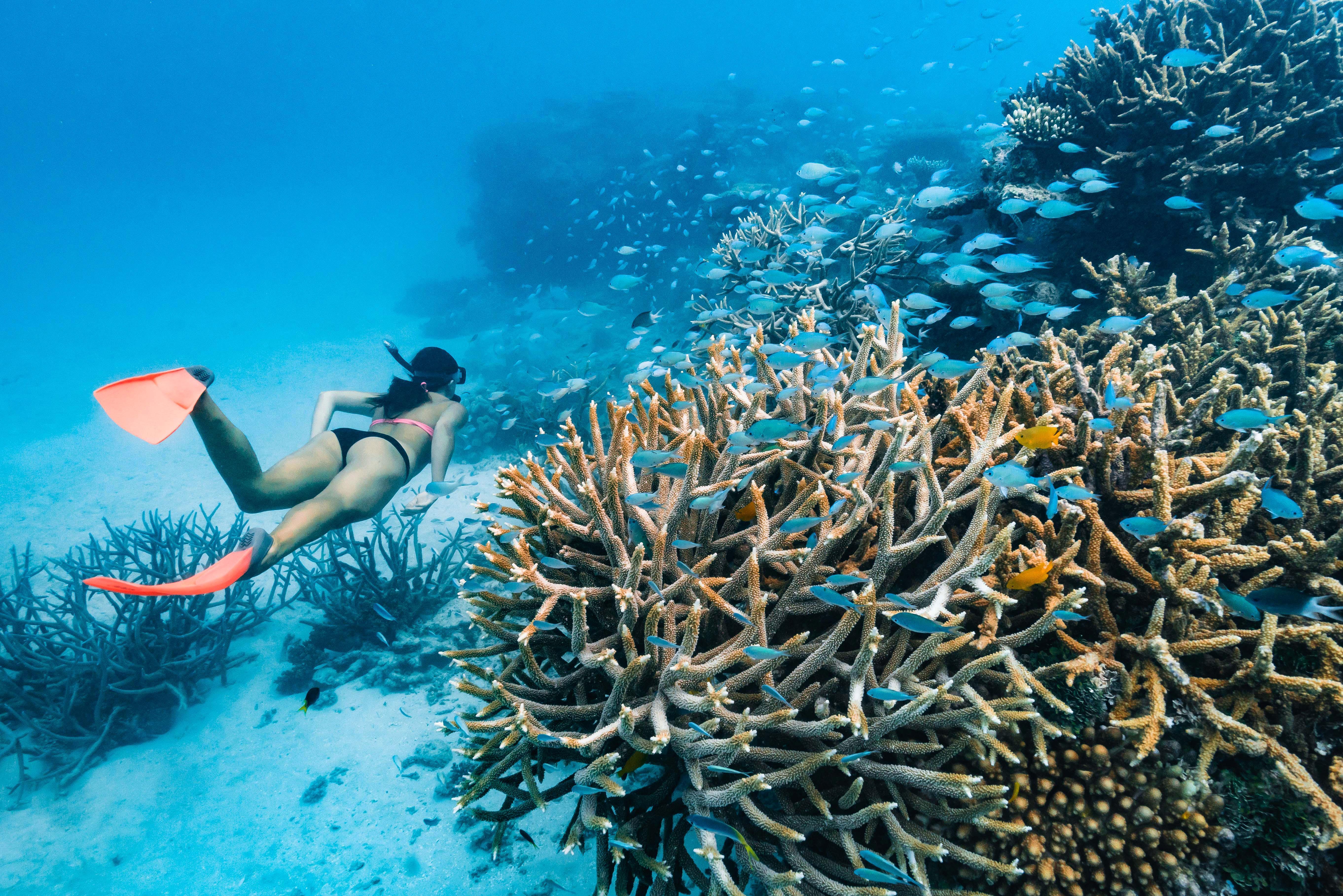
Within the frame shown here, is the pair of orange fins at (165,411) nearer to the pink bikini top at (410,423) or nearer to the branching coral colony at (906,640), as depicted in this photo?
the branching coral colony at (906,640)

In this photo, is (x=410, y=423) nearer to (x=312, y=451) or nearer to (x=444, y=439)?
(x=444, y=439)

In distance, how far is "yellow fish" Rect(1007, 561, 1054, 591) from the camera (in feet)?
7.14

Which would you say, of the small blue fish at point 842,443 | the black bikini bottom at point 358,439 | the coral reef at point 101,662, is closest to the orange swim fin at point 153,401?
the black bikini bottom at point 358,439

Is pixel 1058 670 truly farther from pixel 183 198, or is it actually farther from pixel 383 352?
pixel 183 198

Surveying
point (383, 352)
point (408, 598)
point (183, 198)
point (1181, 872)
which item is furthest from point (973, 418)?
point (183, 198)

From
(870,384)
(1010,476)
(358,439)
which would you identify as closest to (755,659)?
(1010,476)

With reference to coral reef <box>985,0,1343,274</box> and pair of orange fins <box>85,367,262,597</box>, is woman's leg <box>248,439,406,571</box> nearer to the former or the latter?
pair of orange fins <box>85,367,262,597</box>

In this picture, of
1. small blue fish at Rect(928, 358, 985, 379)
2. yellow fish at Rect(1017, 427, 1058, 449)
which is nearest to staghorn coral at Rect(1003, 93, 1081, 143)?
small blue fish at Rect(928, 358, 985, 379)

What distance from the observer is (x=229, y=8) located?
103m

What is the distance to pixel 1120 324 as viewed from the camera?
3693 millimetres

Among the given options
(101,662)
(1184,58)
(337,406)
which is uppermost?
(1184,58)

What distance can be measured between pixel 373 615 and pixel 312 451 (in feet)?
9.43

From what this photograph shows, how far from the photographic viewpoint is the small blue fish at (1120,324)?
3.67 m

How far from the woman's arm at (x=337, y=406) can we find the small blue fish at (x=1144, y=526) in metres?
5.72
